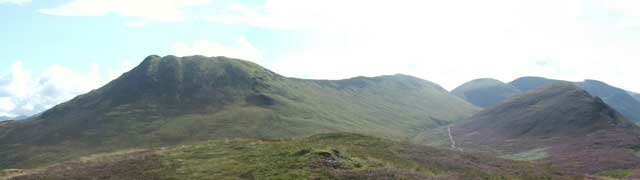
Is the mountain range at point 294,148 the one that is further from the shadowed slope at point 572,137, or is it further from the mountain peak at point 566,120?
the mountain peak at point 566,120

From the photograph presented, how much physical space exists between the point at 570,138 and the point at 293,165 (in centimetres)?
12016

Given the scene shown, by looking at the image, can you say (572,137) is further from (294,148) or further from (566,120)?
(294,148)

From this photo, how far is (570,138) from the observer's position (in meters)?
148

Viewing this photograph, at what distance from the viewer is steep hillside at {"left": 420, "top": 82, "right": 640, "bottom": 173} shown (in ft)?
335

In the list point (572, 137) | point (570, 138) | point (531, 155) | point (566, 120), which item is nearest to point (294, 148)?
point (531, 155)

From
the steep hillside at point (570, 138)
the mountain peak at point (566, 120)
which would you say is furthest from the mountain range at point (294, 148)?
the mountain peak at point (566, 120)

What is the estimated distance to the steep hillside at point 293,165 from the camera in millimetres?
52000

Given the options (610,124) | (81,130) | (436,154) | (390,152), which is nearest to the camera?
(390,152)

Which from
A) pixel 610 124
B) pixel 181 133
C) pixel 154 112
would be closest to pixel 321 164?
pixel 181 133

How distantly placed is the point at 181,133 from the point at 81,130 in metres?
39.0

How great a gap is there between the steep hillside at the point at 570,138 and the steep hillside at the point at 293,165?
34791 mm

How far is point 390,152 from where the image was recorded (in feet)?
228

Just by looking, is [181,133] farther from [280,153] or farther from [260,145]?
[280,153]

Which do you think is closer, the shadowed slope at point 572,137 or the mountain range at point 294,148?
the mountain range at point 294,148
